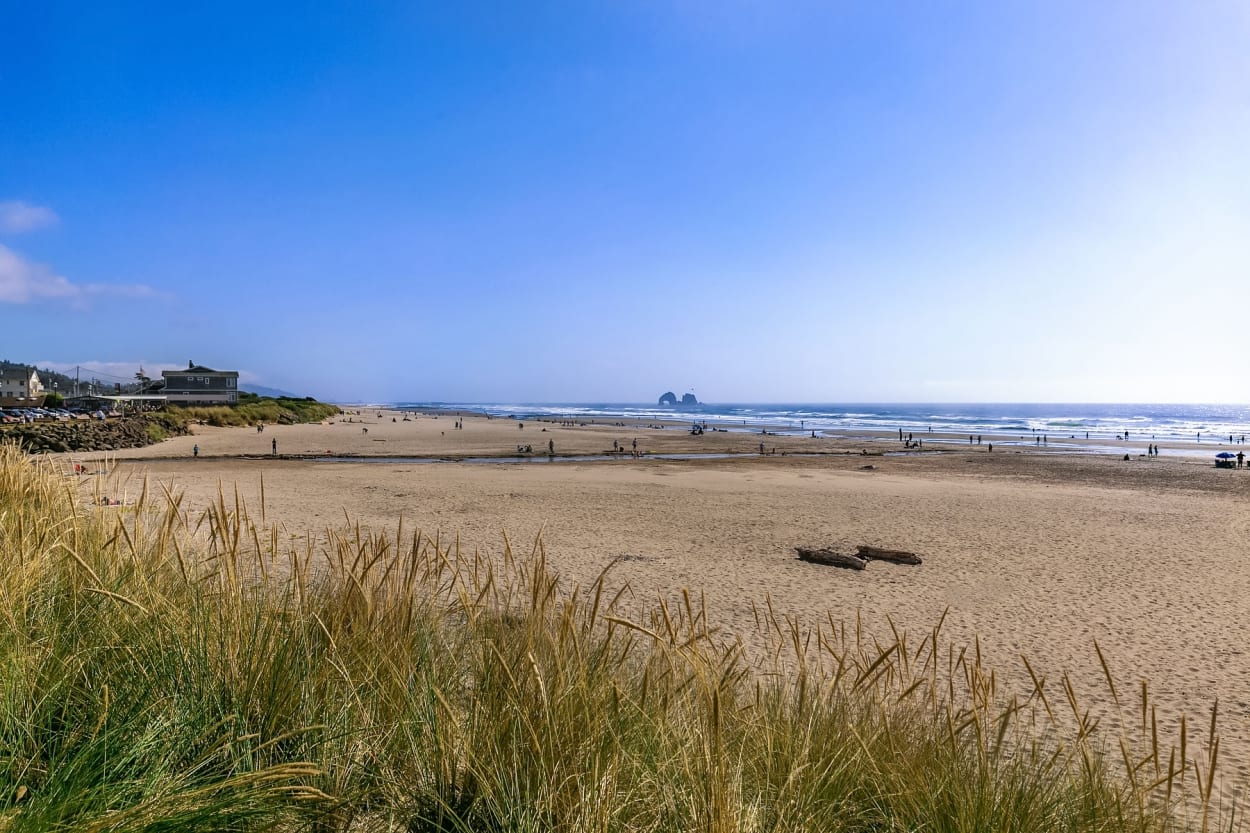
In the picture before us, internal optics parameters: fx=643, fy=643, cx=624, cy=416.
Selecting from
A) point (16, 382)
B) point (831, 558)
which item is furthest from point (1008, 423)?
point (16, 382)

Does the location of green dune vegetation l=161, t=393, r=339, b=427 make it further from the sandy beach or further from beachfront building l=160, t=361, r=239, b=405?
the sandy beach

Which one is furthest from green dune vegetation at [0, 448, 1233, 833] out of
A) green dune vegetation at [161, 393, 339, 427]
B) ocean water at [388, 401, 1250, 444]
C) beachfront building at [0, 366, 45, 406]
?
beachfront building at [0, 366, 45, 406]

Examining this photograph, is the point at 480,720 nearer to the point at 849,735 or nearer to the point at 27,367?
the point at 849,735

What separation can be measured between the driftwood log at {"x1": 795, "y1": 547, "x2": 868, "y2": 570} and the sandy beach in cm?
28

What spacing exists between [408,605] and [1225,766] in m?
6.01

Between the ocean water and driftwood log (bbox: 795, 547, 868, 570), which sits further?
the ocean water

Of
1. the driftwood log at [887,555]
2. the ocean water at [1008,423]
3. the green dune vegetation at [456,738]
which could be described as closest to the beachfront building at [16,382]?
the ocean water at [1008,423]

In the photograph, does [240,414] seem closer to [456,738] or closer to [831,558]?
[831,558]

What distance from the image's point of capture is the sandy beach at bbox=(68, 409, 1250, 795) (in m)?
7.42

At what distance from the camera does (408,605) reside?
3.11 m

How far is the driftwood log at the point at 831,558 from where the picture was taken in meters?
10.8

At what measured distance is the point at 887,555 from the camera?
1144 centimetres

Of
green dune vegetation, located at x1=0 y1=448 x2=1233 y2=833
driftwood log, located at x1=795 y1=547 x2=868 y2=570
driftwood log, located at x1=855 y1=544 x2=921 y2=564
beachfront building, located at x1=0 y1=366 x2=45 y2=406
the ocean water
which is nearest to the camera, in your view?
green dune vegetation, located at x1=0 y1=448 x2=1233 y2=833

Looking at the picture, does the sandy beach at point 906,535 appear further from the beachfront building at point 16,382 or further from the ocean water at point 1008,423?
the beachfront building at point 16,382
